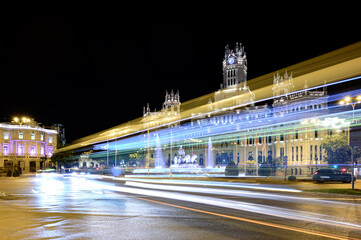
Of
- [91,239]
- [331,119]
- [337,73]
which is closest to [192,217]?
[91,239]

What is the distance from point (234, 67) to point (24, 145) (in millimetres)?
94636

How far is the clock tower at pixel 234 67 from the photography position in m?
146

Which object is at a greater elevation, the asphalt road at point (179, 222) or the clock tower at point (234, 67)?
the clock tower at point (234, 67)

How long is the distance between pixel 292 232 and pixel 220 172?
42.3 metres

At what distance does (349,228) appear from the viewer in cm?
793

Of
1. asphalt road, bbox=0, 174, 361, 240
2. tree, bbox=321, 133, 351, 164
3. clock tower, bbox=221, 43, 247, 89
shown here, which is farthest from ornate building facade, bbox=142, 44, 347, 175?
asphalt road, bbox=0, 174, 361, 240

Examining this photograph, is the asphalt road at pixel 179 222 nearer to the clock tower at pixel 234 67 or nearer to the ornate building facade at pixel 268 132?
the ornate building facade at pixel 268 132

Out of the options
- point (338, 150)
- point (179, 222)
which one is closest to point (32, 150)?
point (338, 150)

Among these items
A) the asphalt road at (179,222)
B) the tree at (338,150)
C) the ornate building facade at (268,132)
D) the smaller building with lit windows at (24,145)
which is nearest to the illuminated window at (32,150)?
the smaller building with lit windows at (24,145)

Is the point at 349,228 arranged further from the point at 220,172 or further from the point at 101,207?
the point at 220,172

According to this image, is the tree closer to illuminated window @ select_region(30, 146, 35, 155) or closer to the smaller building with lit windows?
the smaller building with lit windows

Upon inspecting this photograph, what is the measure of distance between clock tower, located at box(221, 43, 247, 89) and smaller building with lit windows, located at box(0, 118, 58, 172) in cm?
8409

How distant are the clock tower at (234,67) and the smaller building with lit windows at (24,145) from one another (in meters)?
84.1

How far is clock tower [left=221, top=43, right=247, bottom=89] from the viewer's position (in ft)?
478
